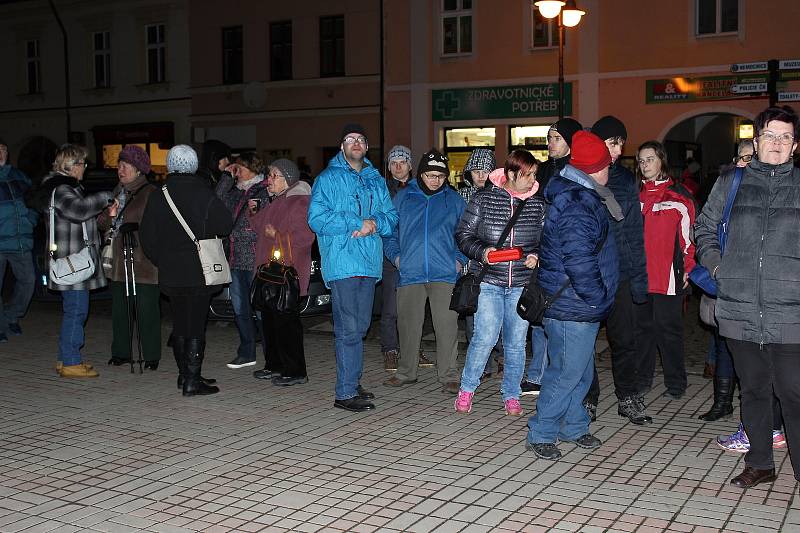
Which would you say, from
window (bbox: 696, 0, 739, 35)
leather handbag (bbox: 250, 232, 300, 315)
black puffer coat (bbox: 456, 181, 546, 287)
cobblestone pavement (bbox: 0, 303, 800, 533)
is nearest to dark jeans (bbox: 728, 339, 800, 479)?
cobblestone pavement (bbox: 0, 303, 800, 533)

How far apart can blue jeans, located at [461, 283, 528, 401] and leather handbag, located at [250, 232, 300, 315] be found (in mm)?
1701

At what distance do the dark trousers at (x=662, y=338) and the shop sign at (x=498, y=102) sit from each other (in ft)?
52.1

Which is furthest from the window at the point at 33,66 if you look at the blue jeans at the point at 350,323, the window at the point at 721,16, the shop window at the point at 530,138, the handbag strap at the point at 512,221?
the handbag strap at the point at 512,221

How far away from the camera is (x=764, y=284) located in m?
5.41

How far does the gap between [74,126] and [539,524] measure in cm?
3107

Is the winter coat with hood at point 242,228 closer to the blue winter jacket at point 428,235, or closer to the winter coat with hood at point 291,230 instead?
the winter coat with hood at point 291,230

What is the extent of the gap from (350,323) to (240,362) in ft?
7.44

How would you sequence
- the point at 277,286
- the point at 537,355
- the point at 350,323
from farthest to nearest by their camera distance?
the point at 277,286 < the point at 537,355 < the point at 350,323

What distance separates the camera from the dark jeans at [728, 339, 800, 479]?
17.9 feet

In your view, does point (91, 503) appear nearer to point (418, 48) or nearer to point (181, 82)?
point (418, 48)

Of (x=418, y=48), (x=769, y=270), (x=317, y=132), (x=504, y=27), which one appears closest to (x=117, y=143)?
(x=317, y=132)

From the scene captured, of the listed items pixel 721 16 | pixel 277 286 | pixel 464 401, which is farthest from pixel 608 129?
pixel 721 16

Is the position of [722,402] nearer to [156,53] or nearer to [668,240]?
[668,240]

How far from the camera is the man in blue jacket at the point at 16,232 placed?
10617 millimetres
